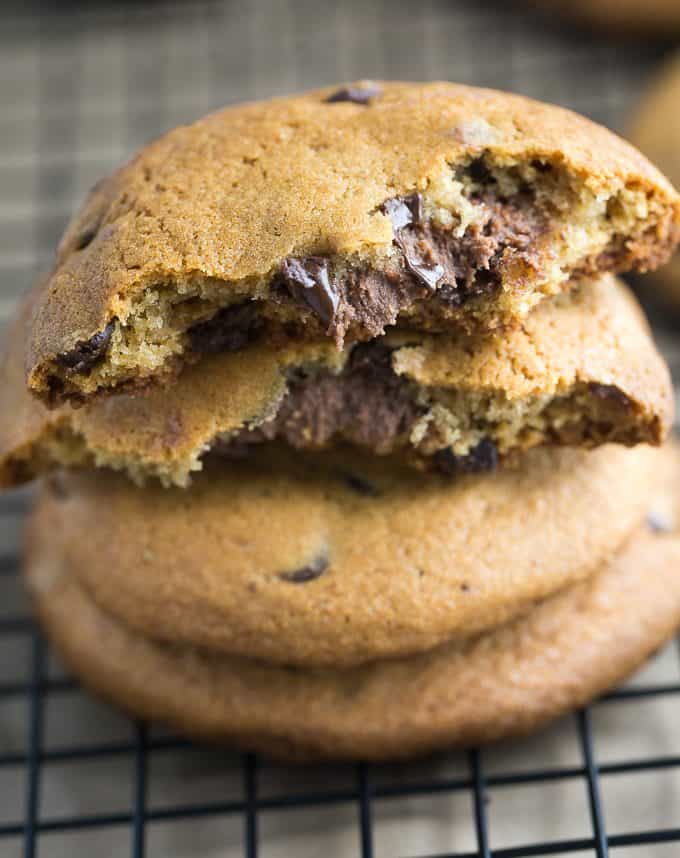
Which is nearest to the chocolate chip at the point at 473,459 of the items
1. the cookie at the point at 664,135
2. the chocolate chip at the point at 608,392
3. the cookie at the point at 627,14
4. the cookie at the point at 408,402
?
the cookie at the point at 408,402

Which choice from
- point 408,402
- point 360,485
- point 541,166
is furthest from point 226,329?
point 541,166

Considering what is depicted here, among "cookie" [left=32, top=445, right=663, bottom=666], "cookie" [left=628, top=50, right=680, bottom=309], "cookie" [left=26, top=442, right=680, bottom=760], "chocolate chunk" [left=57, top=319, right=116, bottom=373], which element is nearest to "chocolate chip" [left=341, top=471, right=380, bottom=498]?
"cookie" [left=32, top=445, right=663, bottom=666]

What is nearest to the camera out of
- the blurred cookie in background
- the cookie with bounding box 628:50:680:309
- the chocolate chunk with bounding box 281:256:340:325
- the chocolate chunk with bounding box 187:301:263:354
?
the chocolate chunk with bounding box 281:256:340:325

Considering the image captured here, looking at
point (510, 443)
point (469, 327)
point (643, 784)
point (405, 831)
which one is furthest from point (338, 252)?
point (643, 784)

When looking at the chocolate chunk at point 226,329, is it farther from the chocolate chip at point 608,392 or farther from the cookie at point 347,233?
the chocolate chip at point 608,392

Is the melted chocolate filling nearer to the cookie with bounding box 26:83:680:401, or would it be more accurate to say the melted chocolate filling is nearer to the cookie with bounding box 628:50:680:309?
the cookie with bounding box 26:83:680:401

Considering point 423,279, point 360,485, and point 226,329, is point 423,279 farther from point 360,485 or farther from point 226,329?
point 360,485

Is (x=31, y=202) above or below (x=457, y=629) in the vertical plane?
above

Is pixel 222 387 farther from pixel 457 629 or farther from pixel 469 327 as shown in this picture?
pixel 457 629
